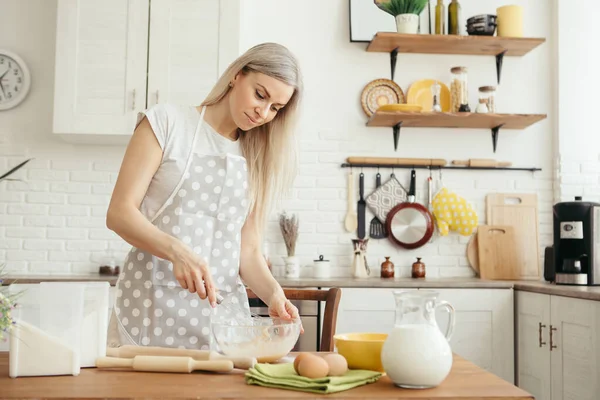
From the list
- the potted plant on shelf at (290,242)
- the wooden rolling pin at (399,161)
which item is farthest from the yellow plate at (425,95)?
the potted plant on shelf at (290,242)

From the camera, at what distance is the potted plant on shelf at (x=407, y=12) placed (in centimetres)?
412

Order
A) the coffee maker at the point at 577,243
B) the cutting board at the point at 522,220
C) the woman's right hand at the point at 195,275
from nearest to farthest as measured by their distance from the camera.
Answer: the woman's right hand at the point at 195,275
the coffee maker at the point at 577,243
the cutting board at the point at 522,220

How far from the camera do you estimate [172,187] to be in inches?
78.7

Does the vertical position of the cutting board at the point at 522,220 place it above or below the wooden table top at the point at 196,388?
above

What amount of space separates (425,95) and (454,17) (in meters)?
0.51

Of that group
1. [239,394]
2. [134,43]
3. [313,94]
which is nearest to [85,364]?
[239,394]

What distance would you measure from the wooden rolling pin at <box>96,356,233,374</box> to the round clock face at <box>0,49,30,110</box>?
3.21 m

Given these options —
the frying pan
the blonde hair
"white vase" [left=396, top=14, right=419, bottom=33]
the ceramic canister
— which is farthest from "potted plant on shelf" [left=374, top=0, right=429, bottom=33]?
the blonde hair

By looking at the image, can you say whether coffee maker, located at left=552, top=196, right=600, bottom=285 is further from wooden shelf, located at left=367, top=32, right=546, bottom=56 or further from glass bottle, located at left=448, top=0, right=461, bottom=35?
glass bottle, located at left=448, top=0, right=461, bottom=35

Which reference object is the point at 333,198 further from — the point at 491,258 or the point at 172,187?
the point at 172,187

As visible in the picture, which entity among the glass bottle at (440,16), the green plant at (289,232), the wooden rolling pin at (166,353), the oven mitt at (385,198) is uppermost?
the glass bottle at (440,16)

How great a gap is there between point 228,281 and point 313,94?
2429 millimetres

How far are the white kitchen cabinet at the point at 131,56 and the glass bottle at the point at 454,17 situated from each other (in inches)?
53.4

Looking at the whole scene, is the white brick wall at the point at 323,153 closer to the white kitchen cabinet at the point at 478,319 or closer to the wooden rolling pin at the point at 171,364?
the white kitchen cabinet at the point at 478,319
